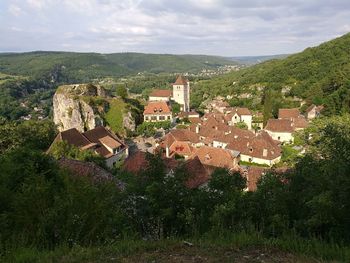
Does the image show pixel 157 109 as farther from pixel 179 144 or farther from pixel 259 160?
pixel 259 160

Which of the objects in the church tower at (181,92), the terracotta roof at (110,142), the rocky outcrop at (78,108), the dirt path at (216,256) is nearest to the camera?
the dirt path at (216,256)

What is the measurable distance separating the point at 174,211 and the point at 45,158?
281 inches

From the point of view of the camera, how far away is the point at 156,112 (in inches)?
2283

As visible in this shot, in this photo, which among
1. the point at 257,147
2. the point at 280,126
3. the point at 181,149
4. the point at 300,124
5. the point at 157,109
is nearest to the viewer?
the point at 181,149

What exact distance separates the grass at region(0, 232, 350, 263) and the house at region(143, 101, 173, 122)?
1996 inches

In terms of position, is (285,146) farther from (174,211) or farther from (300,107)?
(174,211)

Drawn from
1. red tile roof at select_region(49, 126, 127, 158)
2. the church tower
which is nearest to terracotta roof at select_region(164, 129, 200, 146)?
red tile roof at select_region(49, 126, 127, 158)

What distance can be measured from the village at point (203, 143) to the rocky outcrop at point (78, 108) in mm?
5380

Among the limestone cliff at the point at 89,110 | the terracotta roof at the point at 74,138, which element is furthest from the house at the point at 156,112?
the terracotta roof at the point at 74,138

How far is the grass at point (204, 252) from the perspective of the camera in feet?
21.5

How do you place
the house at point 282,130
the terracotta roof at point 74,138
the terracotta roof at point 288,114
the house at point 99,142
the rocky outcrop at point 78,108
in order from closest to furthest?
the terracotta roof at point 74,138
the house at point 99,142
the rocky outcrop at point 78,108
the house at point 282,130
the terracotta roof at point 288,114

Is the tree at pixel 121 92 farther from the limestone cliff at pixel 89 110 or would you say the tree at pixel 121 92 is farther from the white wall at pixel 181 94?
the white wall at pixel 181 94

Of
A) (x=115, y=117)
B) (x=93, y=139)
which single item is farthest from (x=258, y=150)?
(x=115, y=117)

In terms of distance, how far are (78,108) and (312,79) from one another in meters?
71.7
